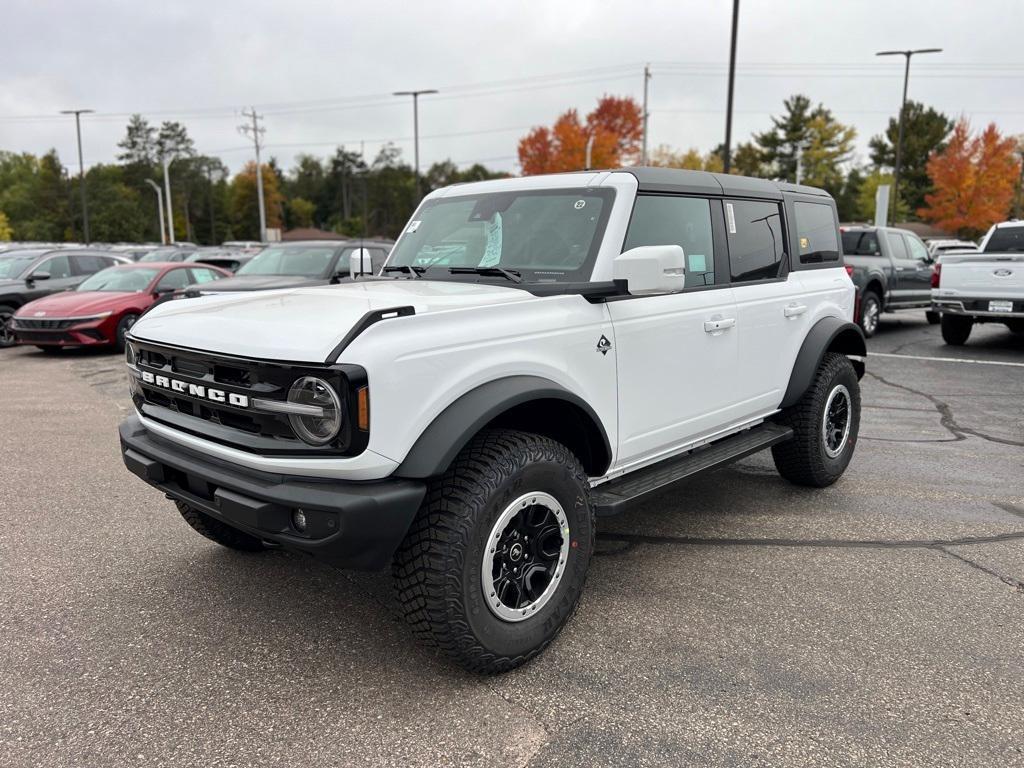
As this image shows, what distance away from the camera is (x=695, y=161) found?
2552 inches

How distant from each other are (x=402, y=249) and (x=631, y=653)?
2.61 m

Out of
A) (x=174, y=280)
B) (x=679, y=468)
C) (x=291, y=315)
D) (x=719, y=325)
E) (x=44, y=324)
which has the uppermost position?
(x=291, y=315)

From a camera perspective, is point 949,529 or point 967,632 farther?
point 949,529

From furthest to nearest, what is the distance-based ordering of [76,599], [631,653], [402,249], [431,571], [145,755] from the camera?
[402,249] < [76,599] < [631,653] < [431,571] < [145,755]

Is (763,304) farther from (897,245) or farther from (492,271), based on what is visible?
(897,245)

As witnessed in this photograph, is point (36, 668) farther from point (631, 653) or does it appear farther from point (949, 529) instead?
point (949, 529)

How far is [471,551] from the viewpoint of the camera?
9.01ft

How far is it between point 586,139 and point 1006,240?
4095 centimetres

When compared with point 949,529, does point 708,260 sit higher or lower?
higher

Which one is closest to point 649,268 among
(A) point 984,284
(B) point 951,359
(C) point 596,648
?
(C) point 596,648

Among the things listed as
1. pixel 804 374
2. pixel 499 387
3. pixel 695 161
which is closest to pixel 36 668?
pixel 499 387

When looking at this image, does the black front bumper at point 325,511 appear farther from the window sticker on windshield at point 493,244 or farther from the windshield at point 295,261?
the windshield at point 295,261

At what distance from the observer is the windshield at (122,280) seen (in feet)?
40.1

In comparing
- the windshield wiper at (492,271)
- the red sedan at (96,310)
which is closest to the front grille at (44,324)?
the red sedan at (96,310)
